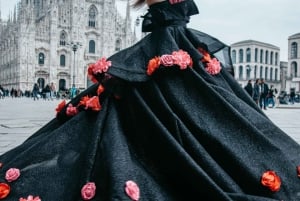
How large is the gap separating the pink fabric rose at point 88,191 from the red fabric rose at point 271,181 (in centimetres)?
71

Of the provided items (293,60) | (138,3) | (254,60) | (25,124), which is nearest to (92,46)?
(293,60)

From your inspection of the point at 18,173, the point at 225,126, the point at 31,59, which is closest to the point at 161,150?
the point at 225,126

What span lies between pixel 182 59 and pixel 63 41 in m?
41.4

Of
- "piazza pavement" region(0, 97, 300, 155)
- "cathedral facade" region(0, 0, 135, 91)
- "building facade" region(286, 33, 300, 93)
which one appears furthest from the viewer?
"building facade" region(286, 33, 300, 93)

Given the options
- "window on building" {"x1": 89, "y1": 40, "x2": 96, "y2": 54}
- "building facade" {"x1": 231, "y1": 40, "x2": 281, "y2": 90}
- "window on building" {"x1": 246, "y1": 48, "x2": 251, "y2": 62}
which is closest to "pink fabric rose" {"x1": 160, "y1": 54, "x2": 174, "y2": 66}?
"window on building" {"x1": 89, "y1": 40, "x2": 96, "y2": 54}

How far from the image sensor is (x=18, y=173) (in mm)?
1666

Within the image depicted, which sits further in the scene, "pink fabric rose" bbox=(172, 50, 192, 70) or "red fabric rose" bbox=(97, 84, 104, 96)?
"red fabric rose" bbox=(97, 84, 104, 96)

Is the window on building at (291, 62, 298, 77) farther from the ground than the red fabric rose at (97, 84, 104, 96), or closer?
farther from the ground

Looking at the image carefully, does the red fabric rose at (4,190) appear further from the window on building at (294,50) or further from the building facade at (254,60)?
the building facade at (254,60)

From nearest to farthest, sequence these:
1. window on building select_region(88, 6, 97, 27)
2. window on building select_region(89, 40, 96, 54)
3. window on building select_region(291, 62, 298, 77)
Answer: window on building select_region(89, 40, 96, 54) < window on building select_region(88, 6, 97, 27) < window on building select_region(291, 62, 298, 77)

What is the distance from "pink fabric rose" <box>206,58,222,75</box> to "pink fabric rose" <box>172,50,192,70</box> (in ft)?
0.47

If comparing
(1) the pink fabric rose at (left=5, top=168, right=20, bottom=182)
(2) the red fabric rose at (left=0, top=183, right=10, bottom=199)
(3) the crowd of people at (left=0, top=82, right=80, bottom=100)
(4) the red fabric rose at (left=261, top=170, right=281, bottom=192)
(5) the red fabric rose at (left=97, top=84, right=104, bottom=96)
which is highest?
(5) the red fabric rose at (left=97, top=84, right=104, bottom=96)

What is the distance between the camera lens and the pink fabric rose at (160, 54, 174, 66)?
176 cm

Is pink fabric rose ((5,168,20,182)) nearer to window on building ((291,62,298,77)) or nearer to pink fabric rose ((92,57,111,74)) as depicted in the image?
pink fabric rose ((92,57,111,74))
